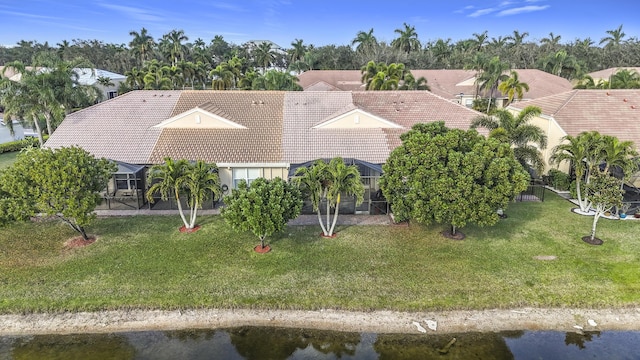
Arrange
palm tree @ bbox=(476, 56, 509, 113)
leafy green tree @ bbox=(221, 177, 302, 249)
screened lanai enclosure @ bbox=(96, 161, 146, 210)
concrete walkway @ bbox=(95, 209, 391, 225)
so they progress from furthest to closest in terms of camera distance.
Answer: palm tree @ bbox=(476, 56, 509, 113) < screened lanai enclosure @ bbox=(96, 161, 146, 210) < concrete walkway @ bbox=(95, 209, 391, 225) < leafy green tree @ bbox=(221, 177, 302, 249)

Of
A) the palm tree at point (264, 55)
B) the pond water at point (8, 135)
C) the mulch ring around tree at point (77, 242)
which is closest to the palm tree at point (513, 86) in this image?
the mulch ring around tree at point (77, 242)

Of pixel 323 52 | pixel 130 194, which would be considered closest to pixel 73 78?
pixel 130 194

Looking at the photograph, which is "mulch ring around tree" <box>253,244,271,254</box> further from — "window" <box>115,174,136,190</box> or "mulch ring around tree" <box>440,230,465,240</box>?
"window" <box>115,174,136,190</box>

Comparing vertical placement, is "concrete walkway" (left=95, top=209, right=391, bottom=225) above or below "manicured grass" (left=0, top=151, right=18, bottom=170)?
below

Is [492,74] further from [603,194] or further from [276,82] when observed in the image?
[603,194]

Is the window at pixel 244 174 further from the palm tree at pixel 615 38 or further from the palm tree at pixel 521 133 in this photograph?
the palm tree at pixel 615 38

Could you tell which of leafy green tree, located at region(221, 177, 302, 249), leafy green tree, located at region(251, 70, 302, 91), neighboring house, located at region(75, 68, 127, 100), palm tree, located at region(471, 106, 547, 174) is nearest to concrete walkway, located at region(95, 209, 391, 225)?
leafy green tree, located at region(221, 177, 302, 249)
